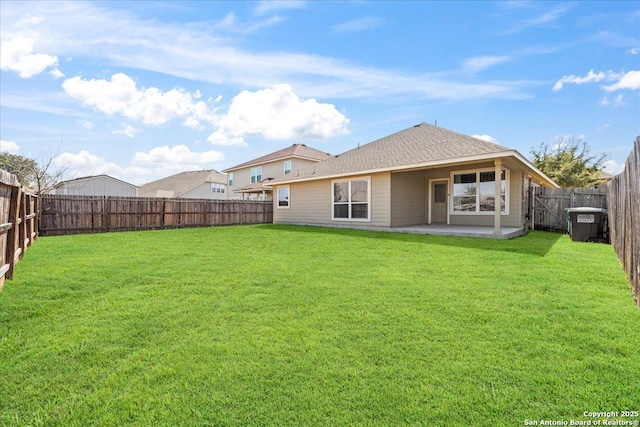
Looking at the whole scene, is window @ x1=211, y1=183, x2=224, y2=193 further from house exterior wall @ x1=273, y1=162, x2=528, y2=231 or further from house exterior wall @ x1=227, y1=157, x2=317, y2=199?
house exterior wall @ x1=273, y1=162, x2=528, y2=231

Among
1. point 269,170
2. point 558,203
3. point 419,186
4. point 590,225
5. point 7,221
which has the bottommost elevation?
point 590,225

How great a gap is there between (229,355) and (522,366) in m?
2.19

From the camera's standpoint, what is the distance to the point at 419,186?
12.8 meters

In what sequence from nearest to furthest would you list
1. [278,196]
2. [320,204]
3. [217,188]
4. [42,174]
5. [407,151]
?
1. [407,151]
2. [320,204]
3. [278,196]
4. [42,174]
5. [217,188]

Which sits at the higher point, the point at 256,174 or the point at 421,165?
the point at 256,174

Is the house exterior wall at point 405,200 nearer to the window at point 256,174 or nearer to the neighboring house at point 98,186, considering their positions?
the window at point 256,174

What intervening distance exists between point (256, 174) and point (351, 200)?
16712 mm

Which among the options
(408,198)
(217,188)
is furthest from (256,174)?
(408,198)

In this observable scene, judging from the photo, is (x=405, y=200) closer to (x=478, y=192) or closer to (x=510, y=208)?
(x=478, y=192)

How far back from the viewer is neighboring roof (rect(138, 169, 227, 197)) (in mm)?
36031

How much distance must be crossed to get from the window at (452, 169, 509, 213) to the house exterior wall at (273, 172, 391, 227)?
311 centimetres

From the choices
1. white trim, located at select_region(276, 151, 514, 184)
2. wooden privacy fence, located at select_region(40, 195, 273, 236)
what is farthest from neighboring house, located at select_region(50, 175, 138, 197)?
white trim, located at select_region(276, 151, 514, 184)

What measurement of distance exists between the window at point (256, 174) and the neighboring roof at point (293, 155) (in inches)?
20.7

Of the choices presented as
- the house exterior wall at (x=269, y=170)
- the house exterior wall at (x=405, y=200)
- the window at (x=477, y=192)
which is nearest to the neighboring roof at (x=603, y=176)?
the house exterior wall at (x=405, y=200)
